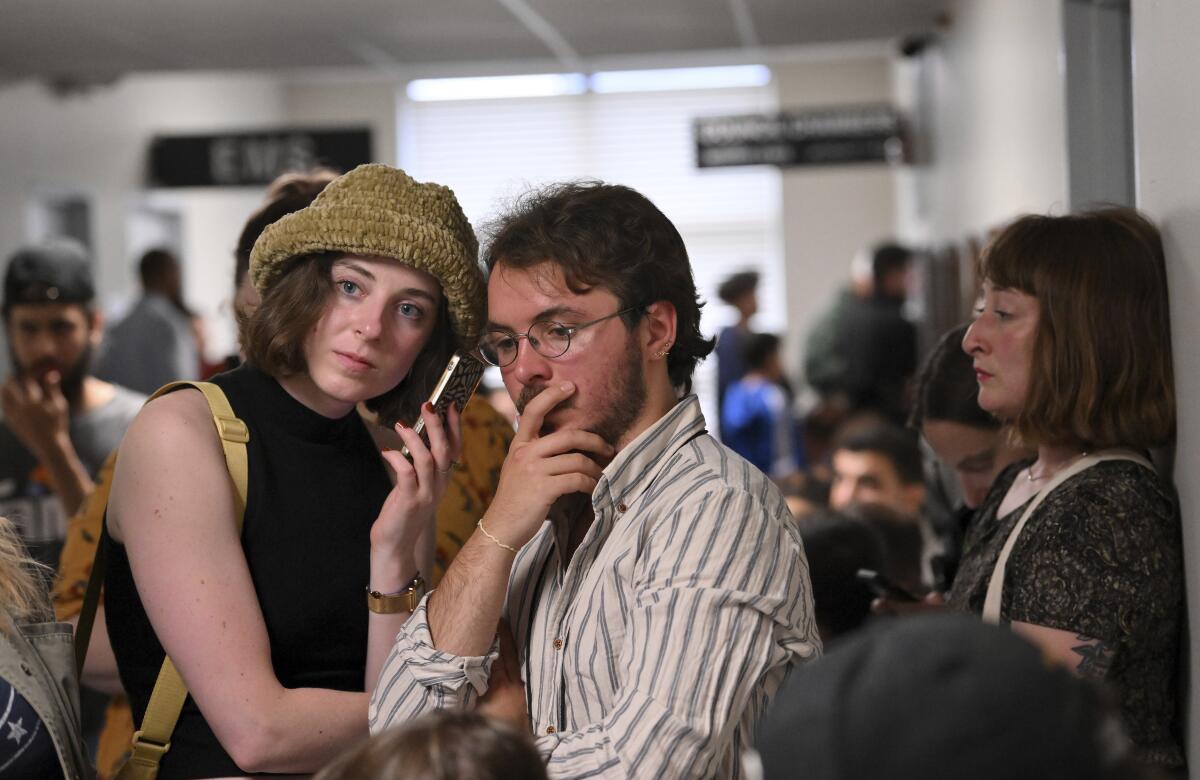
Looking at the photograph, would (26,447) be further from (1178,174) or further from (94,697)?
(1178,174)

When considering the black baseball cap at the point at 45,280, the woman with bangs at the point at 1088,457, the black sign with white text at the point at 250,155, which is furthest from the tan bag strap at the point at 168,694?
the black sign with white text at the point at 250,155

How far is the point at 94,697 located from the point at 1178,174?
337 cm

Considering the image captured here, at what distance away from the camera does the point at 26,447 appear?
14.0 ft

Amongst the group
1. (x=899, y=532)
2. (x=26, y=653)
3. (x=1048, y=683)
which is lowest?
(x=899, y=532)

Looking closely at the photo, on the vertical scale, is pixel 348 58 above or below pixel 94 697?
above

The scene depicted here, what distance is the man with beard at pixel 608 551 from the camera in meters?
1.60

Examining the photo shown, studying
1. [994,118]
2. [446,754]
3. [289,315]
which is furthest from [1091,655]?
[994,118]

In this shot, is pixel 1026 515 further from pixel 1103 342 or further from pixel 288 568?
pixel 288 568

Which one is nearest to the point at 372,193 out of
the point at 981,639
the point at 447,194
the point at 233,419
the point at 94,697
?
the point at 447,194

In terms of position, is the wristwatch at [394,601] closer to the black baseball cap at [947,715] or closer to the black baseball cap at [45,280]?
the black baseball cap at [947,715]

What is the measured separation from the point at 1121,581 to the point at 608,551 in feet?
2.65

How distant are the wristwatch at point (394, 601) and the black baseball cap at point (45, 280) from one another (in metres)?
2.69

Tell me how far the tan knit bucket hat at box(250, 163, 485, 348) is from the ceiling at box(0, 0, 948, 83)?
15.5 ft

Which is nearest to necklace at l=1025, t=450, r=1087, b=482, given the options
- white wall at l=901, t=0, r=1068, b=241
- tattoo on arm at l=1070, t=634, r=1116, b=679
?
tattoo on arm at l=1070, t=634, r=1116, b=679
